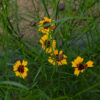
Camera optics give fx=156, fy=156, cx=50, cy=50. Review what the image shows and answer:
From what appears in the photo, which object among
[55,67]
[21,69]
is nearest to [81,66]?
[55,67]

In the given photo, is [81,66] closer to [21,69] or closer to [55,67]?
[55,67]

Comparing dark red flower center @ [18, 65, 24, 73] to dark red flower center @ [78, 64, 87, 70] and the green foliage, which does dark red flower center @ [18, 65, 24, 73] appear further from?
dark red flower center @ [78, 64, 87, 70]

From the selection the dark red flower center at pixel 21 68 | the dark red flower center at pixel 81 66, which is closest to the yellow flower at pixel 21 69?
the dark red flower center at pixel 21 68

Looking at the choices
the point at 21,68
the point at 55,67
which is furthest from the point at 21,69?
the point at 55,67

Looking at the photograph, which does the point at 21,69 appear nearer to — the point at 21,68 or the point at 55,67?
the point at 21,68

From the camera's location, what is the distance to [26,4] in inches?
60.3

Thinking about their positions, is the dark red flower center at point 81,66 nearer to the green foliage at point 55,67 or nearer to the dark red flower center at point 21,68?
the green foliage at point 55,67

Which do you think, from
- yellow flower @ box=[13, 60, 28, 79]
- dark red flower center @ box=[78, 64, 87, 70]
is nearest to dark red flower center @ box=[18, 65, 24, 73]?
yellow flower @ box=[13, 60, 28, 79]

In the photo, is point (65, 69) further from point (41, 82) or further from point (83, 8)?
point (83, 8)

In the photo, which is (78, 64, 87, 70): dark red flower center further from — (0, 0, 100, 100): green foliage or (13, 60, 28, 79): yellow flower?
(13, 60, 28, 79): yellow flower

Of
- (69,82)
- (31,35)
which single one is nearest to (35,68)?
(69,82)

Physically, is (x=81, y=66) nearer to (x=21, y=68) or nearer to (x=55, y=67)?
(x=55, y=67)

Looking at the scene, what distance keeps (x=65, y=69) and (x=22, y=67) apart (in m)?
0.22

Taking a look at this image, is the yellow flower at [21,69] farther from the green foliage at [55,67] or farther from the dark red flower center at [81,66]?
the dark red flower center at [81,66]
